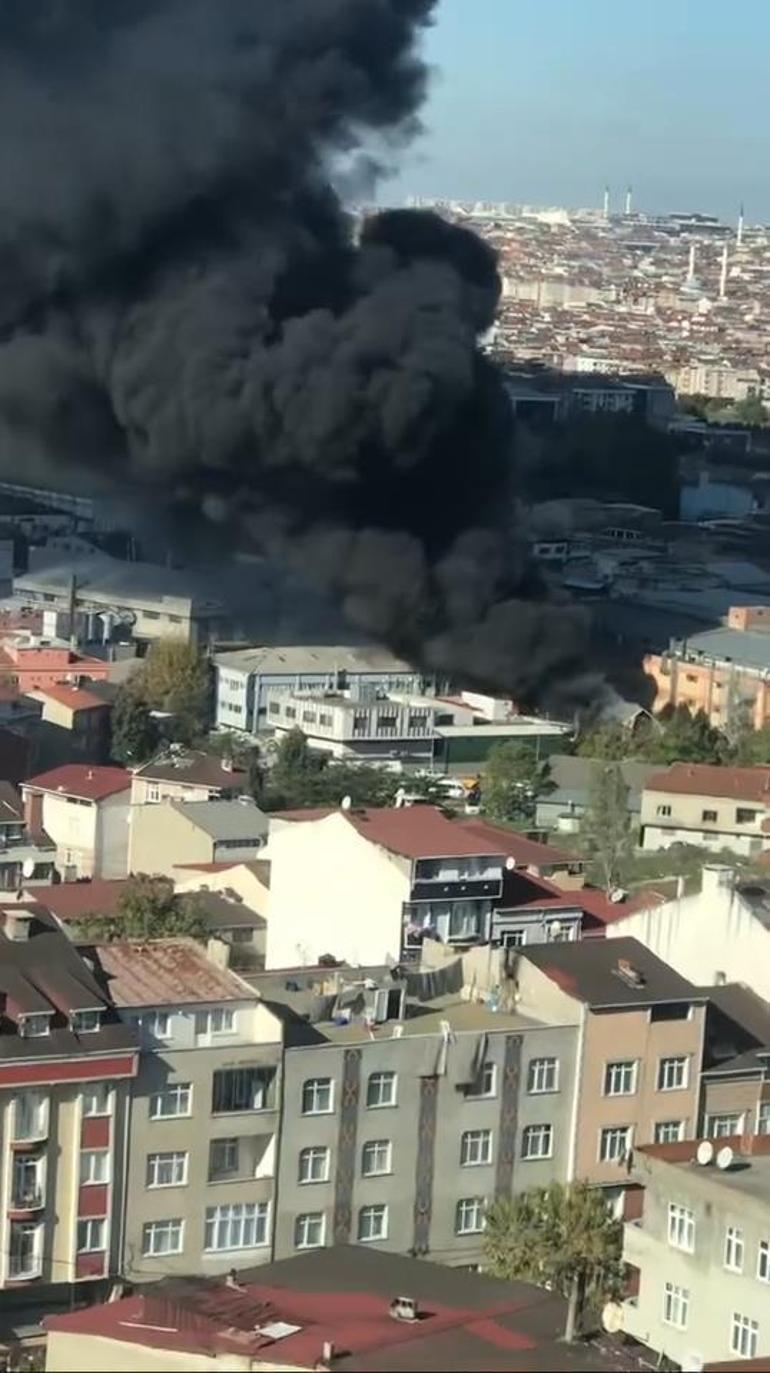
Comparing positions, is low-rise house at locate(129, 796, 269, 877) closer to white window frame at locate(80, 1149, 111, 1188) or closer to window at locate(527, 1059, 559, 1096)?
window at locate(527, 1059, 559, 1096)

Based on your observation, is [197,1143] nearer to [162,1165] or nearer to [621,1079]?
[162,1165]

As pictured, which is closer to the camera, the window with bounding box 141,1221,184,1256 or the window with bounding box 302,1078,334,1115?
the window with bounding box 141,1221,184,1256

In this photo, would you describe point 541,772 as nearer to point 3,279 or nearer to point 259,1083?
point 3,279

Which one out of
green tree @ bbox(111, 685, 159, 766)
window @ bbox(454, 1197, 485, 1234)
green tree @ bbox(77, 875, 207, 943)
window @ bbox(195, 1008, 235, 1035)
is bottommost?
green tree @ bbox(111, 685, 159, 766)

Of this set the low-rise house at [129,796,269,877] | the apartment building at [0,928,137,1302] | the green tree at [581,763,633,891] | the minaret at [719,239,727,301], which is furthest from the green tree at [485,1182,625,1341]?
the minaret at [719,239,727,301]

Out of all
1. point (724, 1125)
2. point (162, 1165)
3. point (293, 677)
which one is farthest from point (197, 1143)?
point (293, 677)

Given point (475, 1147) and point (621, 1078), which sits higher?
point (621, 1078)
